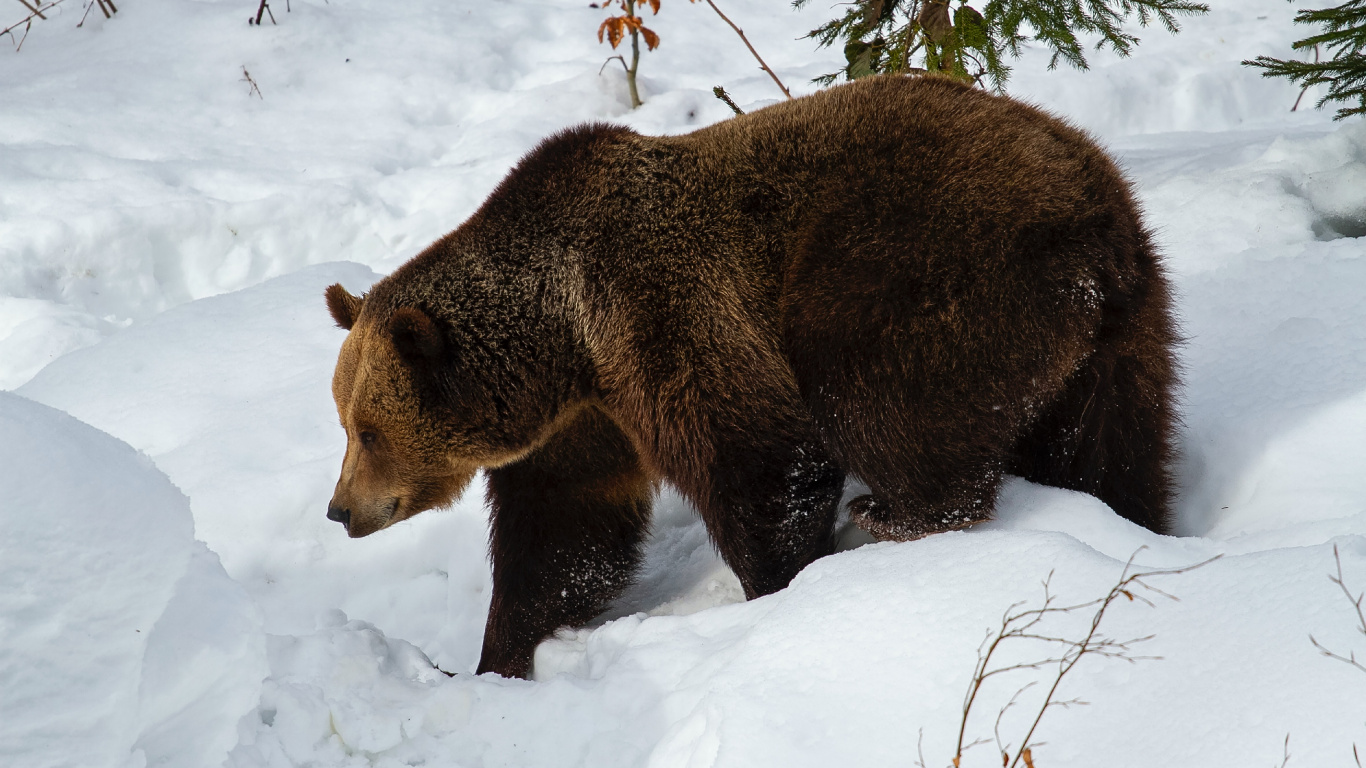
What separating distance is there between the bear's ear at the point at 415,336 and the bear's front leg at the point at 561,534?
0.57 metres

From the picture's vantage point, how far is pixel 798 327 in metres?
3.12

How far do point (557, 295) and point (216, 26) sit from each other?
6891 mm

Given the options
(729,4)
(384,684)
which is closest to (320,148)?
(729,4)

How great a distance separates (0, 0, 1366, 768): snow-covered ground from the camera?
6.50 ft

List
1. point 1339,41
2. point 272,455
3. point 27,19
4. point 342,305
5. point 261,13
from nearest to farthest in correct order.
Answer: point 342,305
point 272,455
point 1339,41
point 27,19
point 261,13

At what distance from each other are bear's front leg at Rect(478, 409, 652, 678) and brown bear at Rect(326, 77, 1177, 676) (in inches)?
6.4

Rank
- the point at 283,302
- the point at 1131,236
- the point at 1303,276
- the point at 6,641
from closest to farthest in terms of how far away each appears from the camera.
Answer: the point at 6,641 < the point at 1131,236 < the point at 1303,276 < the point at 283,302

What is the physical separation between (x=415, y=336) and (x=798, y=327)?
121cm

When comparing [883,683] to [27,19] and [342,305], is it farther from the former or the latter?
[27,19]

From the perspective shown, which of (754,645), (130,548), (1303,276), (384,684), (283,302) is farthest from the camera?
(283,302)

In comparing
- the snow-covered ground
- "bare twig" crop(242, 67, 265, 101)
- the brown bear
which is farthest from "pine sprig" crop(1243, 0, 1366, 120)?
"bare twig" crop(242, 67, 265, 101)

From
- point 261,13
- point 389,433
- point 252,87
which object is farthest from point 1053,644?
point 261,13

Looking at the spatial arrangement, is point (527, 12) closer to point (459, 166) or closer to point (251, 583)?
point (459, 166)

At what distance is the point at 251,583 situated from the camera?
391 cm
